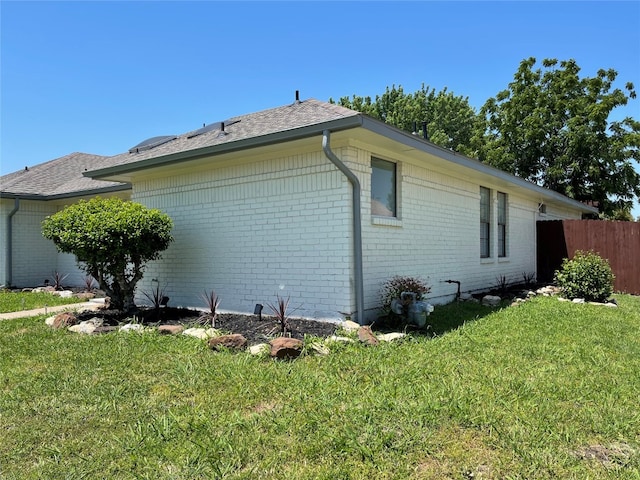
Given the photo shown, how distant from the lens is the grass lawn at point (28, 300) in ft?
29.0

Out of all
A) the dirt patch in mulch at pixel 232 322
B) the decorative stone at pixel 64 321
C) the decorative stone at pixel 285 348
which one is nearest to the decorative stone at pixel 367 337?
the dirt patch in mulch at pixel 232 322

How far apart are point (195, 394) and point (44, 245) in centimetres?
1155

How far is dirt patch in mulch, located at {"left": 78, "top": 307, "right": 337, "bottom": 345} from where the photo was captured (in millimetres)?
5887

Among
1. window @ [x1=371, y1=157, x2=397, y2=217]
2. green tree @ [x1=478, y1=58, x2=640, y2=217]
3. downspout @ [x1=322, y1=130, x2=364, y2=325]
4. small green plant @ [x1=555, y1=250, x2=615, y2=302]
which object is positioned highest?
green tree @ [x1=478, y1=58, x2=640, y2=217]

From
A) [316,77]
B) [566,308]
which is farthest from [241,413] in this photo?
[316,77]

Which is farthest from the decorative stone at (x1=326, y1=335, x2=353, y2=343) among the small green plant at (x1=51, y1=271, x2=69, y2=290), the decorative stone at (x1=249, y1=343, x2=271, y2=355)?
the small green plant at (x1=51, y1=271, x2=69, y2=290)

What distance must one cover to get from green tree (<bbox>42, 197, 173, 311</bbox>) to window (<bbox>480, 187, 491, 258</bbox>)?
7123mm

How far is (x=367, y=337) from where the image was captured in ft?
17.7

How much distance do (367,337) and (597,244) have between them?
995 cm

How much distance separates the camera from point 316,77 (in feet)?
42.5

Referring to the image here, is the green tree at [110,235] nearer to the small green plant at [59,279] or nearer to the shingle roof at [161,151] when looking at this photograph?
the shingle roof at [161,151]

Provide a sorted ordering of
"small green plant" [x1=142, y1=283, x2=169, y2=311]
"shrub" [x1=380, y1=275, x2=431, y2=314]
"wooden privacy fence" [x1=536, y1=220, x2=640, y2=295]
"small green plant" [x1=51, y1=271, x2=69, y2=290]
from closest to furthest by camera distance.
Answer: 1. "shrub" [x1=380, y1=275, x2=431, y2=314]
2. "small green plant" [x1=142, y1=283, x2=169, y2=311]
3. "wooden privacy fence" [x1=536, y1=220, x2=640, y2=295]
4. "small green plant" [x1=51, y1=271, x2=69, y2=290]

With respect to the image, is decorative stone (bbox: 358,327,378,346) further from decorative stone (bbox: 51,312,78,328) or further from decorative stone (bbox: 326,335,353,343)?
decorative stone (bbox: 51,312,78,328)

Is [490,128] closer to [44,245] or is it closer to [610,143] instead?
[610,143]
